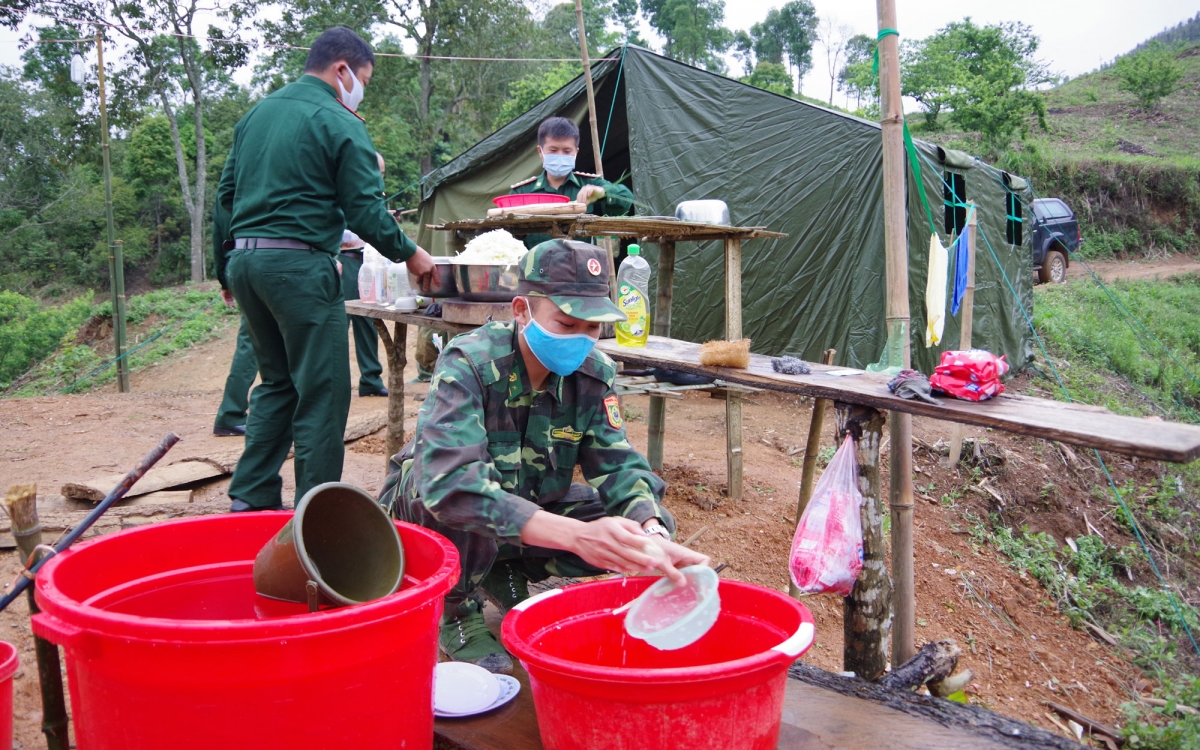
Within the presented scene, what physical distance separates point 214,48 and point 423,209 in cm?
1356

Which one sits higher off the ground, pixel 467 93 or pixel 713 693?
pixel 467 93

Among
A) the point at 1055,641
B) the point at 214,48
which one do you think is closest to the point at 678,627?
the point at 1055,641

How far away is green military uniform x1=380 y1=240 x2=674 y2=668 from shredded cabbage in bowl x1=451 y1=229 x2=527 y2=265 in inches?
50.6

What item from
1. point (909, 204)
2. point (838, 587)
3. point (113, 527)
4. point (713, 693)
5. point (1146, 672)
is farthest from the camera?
point (909, 204)

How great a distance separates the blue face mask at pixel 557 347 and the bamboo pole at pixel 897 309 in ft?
4.03

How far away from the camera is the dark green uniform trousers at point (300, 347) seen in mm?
3158

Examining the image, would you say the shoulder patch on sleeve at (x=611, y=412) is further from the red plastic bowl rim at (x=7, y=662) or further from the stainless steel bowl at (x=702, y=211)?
the stainless steel bowl at (x=702, y=211)

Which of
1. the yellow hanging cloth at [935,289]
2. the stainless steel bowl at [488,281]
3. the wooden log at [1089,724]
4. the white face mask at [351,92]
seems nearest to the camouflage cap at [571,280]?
the stainless steel bowl at [488,281]

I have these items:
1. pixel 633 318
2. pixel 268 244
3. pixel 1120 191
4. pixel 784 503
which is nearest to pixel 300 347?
pixel 268 244

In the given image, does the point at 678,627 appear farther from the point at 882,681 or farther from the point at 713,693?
the point at 882,681

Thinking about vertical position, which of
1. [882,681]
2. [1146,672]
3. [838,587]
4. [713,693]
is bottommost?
[1146,672]

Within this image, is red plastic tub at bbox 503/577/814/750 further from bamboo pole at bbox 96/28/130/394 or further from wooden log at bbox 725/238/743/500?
bamboo pole at bbox 96/28/130/394

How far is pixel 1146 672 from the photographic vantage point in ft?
14.3

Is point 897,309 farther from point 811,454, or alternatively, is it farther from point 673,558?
point 673,558
